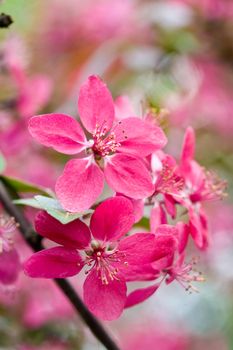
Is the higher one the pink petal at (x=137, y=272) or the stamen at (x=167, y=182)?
the stamen at (x=167, y=182)

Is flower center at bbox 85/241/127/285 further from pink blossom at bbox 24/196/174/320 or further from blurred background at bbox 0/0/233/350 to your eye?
blurred background at bbox 0/0/233/350

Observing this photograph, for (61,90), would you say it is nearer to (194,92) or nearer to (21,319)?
(194,92)

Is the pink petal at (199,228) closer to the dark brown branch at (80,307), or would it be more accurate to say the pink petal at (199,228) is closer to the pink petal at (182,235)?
the pink petal at (182,235)

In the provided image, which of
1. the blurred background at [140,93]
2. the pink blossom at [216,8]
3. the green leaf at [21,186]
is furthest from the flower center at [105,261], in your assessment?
the pink blossom at [216,8]

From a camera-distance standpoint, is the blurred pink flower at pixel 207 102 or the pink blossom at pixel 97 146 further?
the blurred pink flower at pixel 207 102

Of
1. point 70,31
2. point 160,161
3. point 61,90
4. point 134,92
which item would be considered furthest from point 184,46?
point 160,161

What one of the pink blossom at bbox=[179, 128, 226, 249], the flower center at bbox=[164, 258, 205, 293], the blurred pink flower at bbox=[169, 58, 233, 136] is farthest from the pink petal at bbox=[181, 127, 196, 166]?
the blurred pink flower at bbox=[169, 58, 233, 136]

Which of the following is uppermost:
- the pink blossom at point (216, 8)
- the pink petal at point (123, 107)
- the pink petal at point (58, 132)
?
Answer: the pink petal at point (58, 132)

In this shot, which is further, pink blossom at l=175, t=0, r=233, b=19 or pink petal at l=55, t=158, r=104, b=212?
pink blossom at l=175, t=0, r=233, b=19
